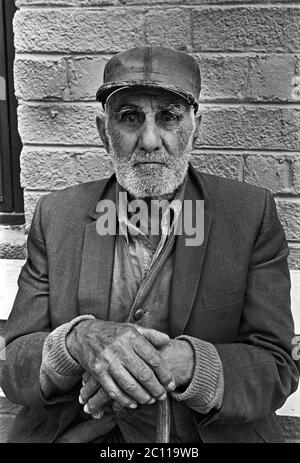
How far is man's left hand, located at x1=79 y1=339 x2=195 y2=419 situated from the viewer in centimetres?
144

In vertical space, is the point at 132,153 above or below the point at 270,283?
above

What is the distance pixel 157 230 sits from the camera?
1.74 m

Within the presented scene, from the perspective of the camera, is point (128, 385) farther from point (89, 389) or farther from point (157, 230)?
point (157, 230)

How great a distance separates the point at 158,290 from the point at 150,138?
1.49ft

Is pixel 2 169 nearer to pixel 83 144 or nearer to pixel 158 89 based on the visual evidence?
pixel 83 144

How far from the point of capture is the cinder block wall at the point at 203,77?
1979 millimetres

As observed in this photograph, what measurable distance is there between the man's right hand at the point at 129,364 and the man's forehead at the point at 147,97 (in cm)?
64

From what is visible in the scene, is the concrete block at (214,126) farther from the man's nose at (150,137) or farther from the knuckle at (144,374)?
the knuckle at (144,374)

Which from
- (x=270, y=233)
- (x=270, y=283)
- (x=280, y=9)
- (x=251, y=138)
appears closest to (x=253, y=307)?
(x=270, y=283)

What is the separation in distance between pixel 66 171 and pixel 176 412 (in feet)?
3.32

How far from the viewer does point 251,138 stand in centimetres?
204

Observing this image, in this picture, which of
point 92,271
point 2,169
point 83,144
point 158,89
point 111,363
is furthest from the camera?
point 2,169
